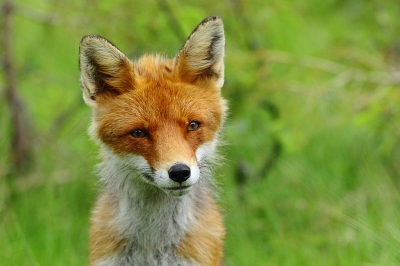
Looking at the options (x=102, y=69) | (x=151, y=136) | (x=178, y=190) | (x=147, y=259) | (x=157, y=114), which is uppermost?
(x=102, y=69)

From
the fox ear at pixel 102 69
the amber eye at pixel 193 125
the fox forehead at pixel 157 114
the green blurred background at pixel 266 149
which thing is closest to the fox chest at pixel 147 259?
the fox forehead at pixel 157 114

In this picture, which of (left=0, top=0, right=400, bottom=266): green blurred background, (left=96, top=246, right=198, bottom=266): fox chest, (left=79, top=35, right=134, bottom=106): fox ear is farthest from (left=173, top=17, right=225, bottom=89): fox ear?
(left=0, top=0, right=400, bottom=266): green blurred background

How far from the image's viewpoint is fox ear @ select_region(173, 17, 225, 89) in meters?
4.18

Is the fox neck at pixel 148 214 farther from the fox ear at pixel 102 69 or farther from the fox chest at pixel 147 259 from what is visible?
the fox ear at pixel 102 69

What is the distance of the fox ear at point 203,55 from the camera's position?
4184 millimetres

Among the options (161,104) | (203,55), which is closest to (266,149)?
(203,55)

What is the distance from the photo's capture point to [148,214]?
4223 mm

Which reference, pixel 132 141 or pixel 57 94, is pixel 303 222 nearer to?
pixel 132 141

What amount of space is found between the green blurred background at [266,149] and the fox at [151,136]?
146 centimetres

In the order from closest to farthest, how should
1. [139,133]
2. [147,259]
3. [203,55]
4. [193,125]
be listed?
[139,133] < [193,125] < [147,259] < [203,55]

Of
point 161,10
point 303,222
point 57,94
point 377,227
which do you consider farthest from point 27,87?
point 377,227

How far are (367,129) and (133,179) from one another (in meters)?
4.43

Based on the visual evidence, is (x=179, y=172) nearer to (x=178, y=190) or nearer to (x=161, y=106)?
(x=178, y=190)

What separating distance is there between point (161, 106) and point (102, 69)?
0.58 meters
